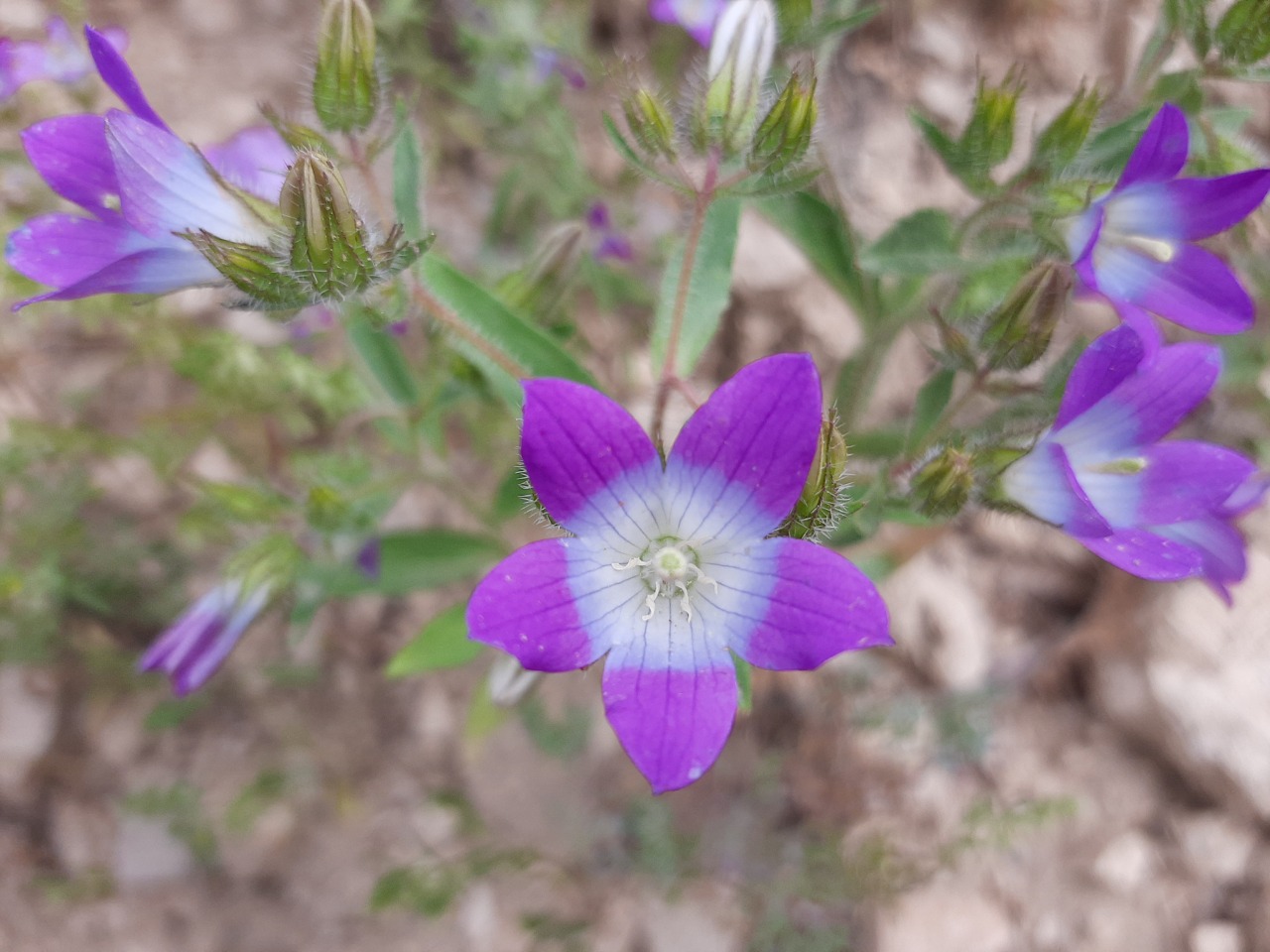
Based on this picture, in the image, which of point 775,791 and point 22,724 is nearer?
point 22,724

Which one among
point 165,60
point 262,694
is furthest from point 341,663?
point 165,60

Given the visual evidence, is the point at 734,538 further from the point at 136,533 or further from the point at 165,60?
the point at 165,60

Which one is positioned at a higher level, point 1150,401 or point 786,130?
point 786,130

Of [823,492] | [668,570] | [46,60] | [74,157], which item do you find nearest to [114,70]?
[74,157]

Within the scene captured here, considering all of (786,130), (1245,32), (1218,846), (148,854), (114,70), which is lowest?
(1218,846)

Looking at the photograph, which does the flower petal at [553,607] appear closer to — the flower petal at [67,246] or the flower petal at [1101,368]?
the flower petal at [1101,368]

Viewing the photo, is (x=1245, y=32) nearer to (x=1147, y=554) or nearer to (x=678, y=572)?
(x=1147, y=554)

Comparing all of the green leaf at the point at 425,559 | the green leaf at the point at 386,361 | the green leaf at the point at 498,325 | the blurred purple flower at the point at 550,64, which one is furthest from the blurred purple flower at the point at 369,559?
the blurred purple flower at the point at 550,64
